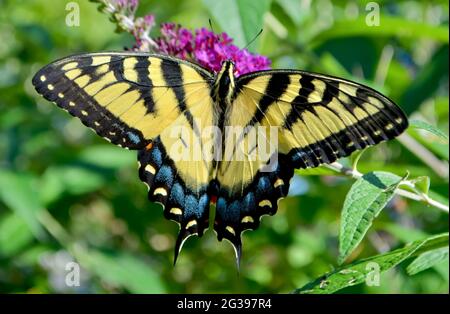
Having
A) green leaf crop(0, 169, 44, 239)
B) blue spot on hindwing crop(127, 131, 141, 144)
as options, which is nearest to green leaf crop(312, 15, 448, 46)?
blue spot on hindwing crop(127, 131, 141, 144)

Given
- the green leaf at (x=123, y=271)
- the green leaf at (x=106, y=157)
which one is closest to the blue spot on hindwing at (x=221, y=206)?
the green leaf at (x=123, y=271)

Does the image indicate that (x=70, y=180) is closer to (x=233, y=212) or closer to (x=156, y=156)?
(x=156, y=156)

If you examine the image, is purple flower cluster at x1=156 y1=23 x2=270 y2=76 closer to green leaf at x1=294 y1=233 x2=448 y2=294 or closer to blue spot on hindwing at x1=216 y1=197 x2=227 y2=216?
blue spot on hindwing at x1=216 y1=197 x2=227 y2=216

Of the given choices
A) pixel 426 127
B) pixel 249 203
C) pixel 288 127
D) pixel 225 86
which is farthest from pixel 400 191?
pixel 225 86

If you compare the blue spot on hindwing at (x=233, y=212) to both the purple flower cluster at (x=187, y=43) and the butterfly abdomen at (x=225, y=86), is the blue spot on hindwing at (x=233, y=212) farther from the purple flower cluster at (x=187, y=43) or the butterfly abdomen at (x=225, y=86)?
the purple flower cluster at (x=187, y=43)

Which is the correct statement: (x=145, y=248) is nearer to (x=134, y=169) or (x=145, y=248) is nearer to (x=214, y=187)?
(x=134, y=169)
